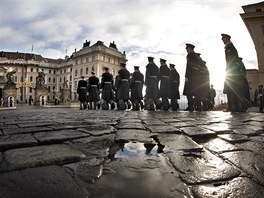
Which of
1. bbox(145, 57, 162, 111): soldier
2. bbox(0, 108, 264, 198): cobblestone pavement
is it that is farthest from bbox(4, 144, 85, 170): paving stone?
bbox(145, 57, 162, 111): soldier

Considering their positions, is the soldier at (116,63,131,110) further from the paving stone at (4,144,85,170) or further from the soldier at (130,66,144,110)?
the paving stone at (4,144,85,170)

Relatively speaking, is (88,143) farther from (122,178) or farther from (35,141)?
(122,178)

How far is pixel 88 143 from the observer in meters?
1.84

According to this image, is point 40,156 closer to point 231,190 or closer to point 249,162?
point 231,190

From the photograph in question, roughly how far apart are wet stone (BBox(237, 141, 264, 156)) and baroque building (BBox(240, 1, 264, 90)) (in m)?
23.1

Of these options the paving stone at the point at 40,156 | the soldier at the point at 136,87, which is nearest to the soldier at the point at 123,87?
the soldier at the point at 136,87

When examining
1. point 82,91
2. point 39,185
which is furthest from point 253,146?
point 82,91

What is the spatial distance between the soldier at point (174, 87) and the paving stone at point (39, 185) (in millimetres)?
8073

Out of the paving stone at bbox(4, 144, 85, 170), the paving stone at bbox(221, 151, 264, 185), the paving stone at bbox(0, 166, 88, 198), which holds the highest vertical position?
the paving stone at bbox(4, 144, 85, 170)

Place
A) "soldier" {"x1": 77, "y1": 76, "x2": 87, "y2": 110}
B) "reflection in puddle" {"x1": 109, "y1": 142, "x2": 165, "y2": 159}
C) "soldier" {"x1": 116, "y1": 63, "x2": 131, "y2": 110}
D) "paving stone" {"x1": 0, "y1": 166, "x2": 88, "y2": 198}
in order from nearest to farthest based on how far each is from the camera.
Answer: "paving stone" {"x1": 0, "y1": 166, "x2": 88, "y2": 198}
"reflection in puddle" {"x1": 109, "y1": 142, "x2": 165, "y2": 159}
"soldier" {"x1": 116, "y1": 63, "x2": 131, "y2": 110}
"soldier" {"x1": 77, "y1": 76, "x2": 87, "y2": 110}

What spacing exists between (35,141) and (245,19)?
2537 centimetres

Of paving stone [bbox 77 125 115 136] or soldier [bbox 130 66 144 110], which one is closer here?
paving stone [bbox 77 125 115 136]

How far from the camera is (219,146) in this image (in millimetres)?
1758

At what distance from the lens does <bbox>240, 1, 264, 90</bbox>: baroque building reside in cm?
2125
